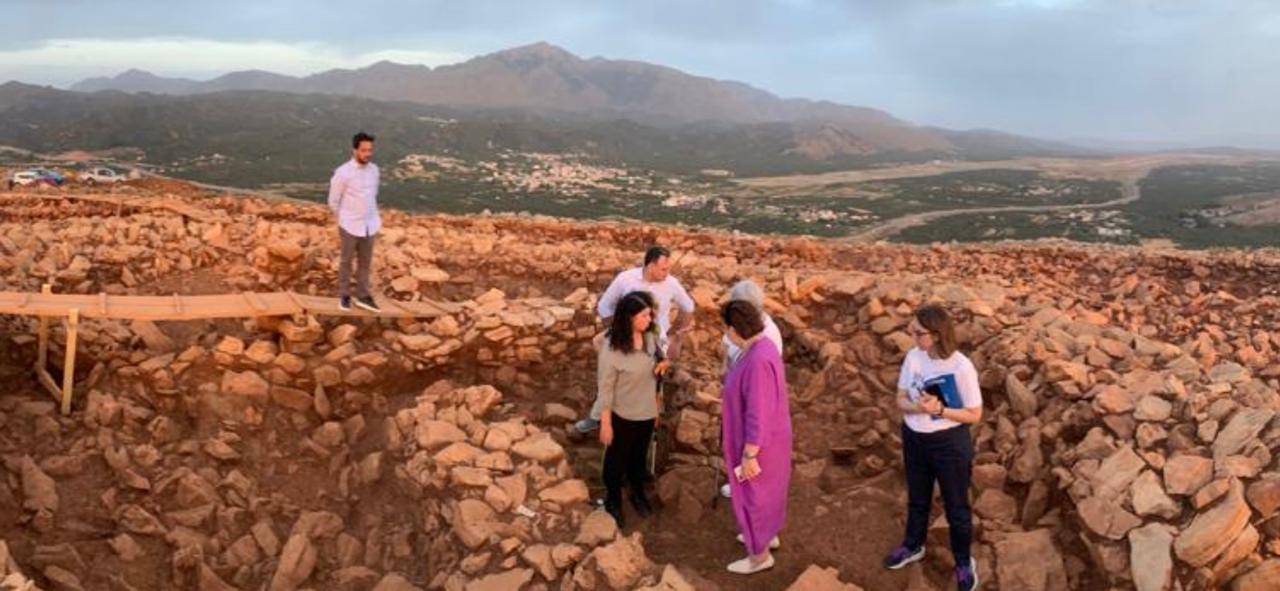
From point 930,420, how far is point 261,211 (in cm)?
1385

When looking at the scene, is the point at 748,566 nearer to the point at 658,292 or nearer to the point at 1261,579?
the point at 658,292

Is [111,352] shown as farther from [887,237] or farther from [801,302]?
[887,237]

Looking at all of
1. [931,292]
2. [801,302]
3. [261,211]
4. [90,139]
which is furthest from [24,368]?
[90,139]

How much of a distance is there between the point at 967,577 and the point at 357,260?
5345mm

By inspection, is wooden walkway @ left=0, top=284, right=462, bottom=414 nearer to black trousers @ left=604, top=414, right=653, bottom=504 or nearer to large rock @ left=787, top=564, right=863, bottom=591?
black trousers @ left=604, top=414, right=653, bottom=504

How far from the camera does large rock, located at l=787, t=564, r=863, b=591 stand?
16.6 feet

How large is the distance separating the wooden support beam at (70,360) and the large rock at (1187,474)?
7.43 m

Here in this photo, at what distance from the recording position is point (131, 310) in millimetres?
6895

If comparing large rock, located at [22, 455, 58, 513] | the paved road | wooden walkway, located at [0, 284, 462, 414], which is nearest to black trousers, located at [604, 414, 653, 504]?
wooden walkway, located at [0, 284, 462, 414]

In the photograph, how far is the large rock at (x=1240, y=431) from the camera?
5.30 metres

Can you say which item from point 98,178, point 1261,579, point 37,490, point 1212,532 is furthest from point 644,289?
point 98,178

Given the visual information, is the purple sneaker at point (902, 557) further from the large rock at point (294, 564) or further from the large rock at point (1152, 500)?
the large rock at point (294, 564)

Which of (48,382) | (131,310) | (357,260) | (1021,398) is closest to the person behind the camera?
(1021,398)

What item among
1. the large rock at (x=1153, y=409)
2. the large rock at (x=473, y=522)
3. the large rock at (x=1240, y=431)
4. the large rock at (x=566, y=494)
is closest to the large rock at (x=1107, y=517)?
the large rock at (x=1240, y=431)
